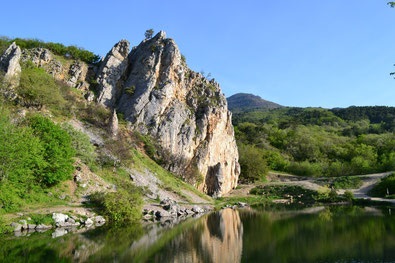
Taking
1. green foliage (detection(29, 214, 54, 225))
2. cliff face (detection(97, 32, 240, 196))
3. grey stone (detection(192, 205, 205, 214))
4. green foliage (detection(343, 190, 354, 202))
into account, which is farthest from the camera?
cliff face (detection(97, 32, 240, 196))

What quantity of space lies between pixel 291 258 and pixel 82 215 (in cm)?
2347

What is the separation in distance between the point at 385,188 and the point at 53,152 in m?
67.8

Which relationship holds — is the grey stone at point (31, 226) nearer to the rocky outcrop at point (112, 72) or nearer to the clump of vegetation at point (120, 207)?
the clump of vegetation at point (120, 207)

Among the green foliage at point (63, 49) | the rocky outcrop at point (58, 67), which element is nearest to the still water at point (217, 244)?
the rocky outcrop at point (58, 67)

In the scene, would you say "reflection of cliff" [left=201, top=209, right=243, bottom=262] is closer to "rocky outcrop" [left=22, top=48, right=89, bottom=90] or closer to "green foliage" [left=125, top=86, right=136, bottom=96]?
"green foliage" [left=125, top=86, right=136, bottom=96]

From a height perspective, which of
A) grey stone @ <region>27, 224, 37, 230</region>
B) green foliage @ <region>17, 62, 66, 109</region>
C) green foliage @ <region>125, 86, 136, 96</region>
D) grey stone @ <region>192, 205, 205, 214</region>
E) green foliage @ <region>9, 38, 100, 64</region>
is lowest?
grey stone @ <region>192, 205, 205, 214</region>

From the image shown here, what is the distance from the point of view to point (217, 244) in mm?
27578

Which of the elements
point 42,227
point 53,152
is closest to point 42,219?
point 42,227

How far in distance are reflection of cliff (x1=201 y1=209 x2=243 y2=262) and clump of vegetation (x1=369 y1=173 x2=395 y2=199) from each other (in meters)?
45.1

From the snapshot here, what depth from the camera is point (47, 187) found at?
129 feet

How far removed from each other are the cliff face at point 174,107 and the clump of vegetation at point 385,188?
31.4m

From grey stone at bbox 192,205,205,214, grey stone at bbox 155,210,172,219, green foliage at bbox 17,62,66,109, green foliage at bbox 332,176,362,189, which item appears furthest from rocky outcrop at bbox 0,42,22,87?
green foliage at bbox 332,176,362,189

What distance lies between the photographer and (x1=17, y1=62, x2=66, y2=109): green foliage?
53.0m

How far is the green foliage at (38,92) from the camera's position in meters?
53.0
